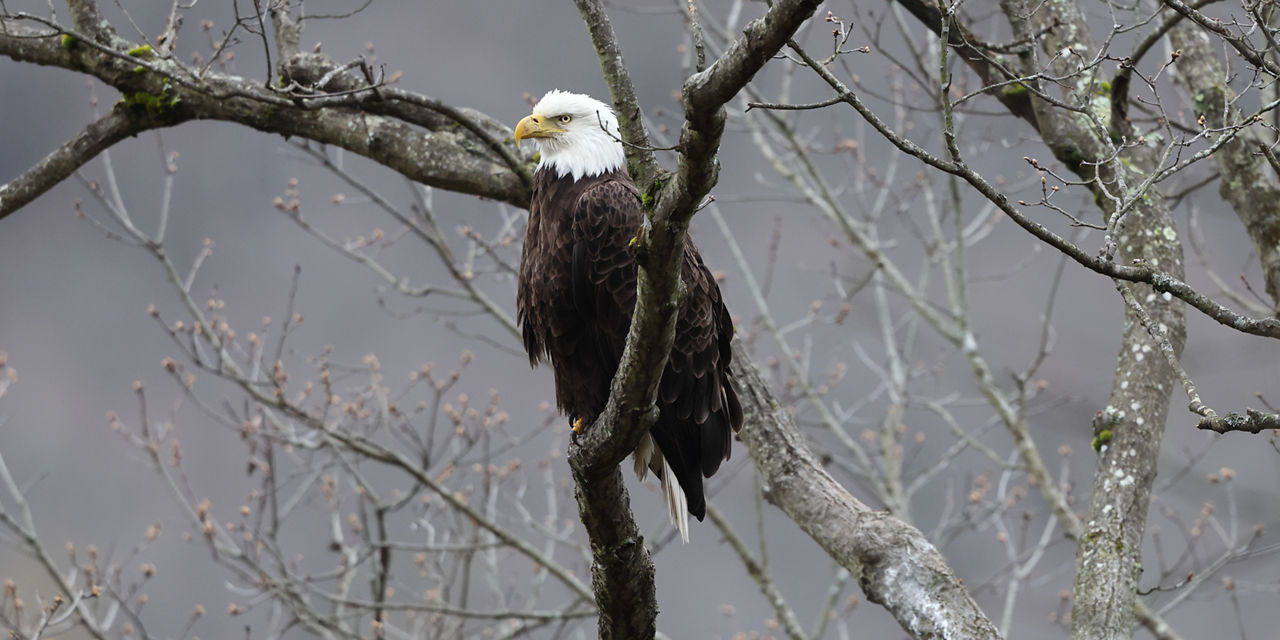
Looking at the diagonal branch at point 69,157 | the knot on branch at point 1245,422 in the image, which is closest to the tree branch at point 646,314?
the knot on branch at point 1245,422

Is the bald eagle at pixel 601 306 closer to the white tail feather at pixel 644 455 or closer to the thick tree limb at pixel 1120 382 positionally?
the white tail feather at pixel 644 455

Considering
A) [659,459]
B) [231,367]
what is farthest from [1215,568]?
[231,367]

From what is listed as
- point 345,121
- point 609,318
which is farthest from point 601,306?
point 345,121

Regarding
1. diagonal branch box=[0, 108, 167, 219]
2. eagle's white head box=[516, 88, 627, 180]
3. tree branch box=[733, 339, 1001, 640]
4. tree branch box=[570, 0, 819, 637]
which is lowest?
tree branch box=[570, 0, 819, 637]

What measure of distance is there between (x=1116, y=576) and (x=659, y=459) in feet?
4.83

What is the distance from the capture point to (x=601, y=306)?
3488 mm

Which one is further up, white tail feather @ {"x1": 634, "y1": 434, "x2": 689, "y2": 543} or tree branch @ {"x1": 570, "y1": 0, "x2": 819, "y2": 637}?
white tail feather @ {"x1": 634, "y1": 434, "x2": 689, "y2": 543}

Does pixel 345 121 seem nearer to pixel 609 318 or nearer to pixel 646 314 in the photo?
pixel 609 318

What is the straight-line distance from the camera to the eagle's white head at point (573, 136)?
3812mm

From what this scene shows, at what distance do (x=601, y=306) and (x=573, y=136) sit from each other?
706 mm

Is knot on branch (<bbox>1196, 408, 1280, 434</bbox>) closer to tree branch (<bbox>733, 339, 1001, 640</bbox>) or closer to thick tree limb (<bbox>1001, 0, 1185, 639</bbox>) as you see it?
thick tree limb (<bbox>1001, 0, 1185, 639</bbox>)

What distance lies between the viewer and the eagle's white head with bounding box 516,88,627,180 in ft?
12.5

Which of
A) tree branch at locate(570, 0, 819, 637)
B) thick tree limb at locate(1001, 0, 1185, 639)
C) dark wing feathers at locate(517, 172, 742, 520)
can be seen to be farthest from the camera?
dark wing feathers at locate(517, 172, 742, 520)

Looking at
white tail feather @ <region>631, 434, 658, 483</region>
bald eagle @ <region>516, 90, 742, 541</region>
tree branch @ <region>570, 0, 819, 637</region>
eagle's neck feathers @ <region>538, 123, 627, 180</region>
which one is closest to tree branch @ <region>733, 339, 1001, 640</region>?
bald eagle @ <region>516, 90, 742, 541</region>
